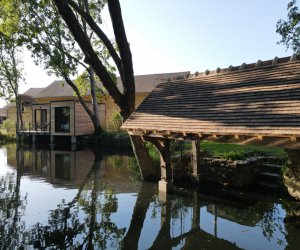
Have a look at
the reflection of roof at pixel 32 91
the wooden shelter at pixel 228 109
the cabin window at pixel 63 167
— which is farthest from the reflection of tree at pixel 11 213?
the reflection of roof at pixel 32 91

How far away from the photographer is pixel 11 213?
9.23m

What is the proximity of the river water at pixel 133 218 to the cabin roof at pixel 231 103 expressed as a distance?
2.57m

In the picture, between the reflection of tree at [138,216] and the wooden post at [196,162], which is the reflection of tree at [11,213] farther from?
the wooden post at [196,162]

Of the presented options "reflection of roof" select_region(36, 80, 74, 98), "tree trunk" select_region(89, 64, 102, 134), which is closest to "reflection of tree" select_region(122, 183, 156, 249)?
"tree trunk" select_region(89, 64, 102, 134)

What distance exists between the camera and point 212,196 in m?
11.0

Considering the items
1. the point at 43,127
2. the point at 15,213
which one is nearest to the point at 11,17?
the point at 43,127

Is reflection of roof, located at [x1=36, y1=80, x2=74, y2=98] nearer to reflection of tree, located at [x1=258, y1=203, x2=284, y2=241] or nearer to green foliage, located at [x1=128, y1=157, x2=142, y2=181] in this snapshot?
green foliage, located at [x1=128, y1=157, x2=142, y2=181]

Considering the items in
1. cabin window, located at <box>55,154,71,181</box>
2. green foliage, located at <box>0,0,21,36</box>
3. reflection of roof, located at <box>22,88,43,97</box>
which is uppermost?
green foliage, located at <box>0,0,21,36</box>

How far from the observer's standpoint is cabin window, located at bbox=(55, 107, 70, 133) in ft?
103

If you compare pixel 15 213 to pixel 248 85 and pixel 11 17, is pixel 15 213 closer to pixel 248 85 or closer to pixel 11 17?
pixel 248 85

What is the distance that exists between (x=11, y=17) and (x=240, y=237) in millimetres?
25177

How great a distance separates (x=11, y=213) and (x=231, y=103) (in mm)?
7402

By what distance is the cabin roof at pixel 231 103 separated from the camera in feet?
23.9

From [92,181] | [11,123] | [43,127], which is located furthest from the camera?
[11,123]
